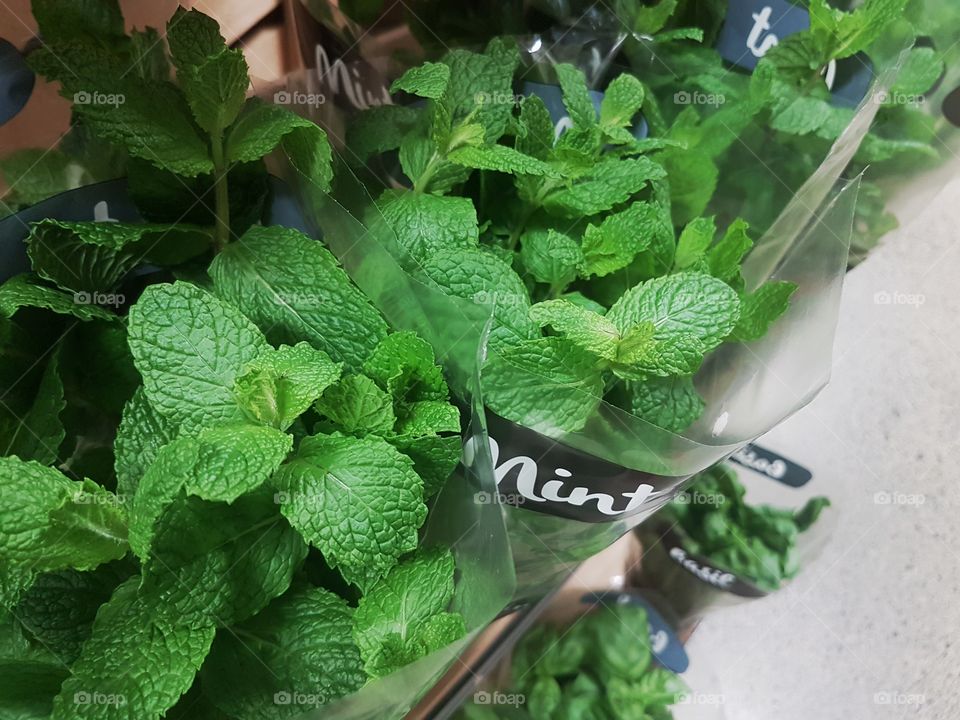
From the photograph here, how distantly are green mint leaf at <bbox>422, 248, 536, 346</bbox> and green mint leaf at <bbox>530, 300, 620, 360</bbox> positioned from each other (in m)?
0.02

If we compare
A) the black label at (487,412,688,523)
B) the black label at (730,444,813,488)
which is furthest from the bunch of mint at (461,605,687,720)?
the black label at (487,412,688,523)

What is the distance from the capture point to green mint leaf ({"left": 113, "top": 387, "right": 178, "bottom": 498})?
1.56ft

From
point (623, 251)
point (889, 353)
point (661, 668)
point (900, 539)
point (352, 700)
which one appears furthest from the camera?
point (889, 353)

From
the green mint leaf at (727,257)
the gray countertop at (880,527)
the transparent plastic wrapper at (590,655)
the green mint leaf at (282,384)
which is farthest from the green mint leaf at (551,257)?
the gray countertop at (880,527)

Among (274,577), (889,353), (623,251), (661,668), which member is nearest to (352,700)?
(274,577)

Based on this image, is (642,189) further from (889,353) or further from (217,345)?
(889,353)

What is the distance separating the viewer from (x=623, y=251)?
23.8 inches

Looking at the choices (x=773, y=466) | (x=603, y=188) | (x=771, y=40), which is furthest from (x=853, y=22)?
(x=773, y=466)

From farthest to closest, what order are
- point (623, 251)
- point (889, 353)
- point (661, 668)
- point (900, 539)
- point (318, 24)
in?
point (889, 353) → point (900, 539) → point (661, 668) → point (318, 24) → point (623, 251)

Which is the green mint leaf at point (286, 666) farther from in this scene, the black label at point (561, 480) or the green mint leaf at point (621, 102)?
the green mint leaf at point (621, 102)

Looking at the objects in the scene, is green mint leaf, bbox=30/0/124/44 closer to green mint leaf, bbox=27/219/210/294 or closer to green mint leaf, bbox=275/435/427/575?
green mint leaf, bbox=27/219/210/294

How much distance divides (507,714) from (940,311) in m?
0.80

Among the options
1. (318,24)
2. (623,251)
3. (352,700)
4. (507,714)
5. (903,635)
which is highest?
(318,24)

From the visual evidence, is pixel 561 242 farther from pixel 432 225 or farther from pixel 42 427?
pixel 42 427
